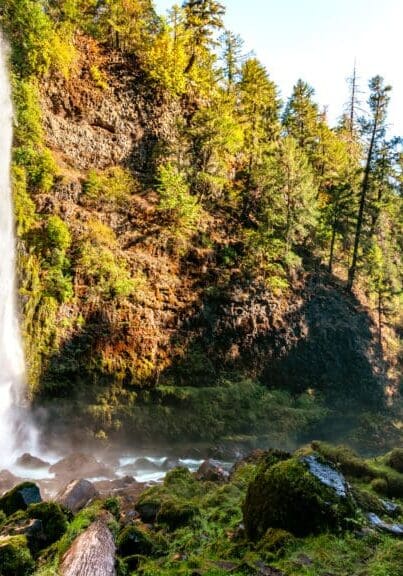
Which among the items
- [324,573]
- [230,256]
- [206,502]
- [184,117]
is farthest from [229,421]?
[184,117]

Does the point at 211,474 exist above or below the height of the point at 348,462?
below

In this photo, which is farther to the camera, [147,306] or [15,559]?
[147,306]

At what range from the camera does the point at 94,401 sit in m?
18.5

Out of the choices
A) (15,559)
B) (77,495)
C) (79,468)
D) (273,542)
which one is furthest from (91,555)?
(79,468)

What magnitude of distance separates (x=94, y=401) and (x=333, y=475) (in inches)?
539

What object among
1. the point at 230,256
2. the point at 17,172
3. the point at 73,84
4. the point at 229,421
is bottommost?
the point at 229,421

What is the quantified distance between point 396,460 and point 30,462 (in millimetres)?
11738

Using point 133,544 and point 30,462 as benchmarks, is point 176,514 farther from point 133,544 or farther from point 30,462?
point 30,462

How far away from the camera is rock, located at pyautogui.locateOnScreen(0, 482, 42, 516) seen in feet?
26.3

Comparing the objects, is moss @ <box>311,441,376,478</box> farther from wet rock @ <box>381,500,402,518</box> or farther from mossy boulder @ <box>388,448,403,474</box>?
wet rock @ <box>381,500,402,518</box>

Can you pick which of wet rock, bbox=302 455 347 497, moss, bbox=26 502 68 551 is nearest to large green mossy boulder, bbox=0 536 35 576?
moss, bbox=26 502 68 551

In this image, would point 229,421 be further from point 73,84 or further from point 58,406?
point 73,84

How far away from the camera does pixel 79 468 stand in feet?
47.1

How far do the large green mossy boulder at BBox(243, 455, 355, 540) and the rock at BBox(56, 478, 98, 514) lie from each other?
189 inches
